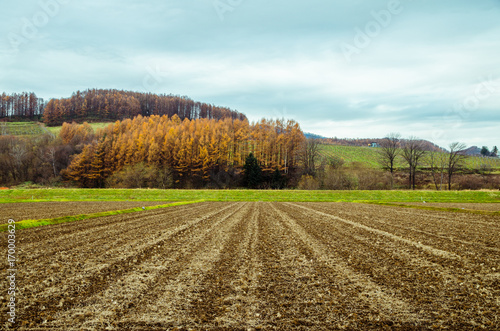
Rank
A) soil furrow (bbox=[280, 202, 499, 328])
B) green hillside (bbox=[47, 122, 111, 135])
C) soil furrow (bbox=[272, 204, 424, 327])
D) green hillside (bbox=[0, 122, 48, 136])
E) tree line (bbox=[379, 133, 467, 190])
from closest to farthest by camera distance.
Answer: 1. soil furrow (bbox=[272, 204, 424, 327])
2. soil furrow (bbox=[280, 202, 499, 328])
3. tree line (bbox=[379, 133, 467, 190])
4. green hillside (bbox=[0, 122, 48, 136])
5. green hillside (bbox=[47, 122, 111, 135])

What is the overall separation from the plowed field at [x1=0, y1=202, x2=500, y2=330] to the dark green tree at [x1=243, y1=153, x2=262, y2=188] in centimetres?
6405

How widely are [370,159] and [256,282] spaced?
377 ft

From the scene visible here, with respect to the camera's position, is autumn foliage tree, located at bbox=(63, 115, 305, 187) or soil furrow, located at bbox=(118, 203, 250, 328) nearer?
soil furrow, located at bbox=(118, 203, 250, 328)

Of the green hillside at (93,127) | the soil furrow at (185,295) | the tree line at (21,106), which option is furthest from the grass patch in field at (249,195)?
the tree line at (21,106)

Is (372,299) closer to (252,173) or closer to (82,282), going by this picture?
(82,282)

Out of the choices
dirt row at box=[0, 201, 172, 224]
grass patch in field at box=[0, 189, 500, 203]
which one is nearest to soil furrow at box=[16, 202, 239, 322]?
dirt row at box=[0, 201, 172, 224]

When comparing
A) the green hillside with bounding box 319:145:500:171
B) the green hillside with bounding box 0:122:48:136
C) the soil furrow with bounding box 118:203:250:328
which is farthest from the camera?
the green hillside with bounding box 0:122:48:136

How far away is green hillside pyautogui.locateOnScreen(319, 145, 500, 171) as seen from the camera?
322ft

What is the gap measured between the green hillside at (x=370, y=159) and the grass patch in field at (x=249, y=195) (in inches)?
1619

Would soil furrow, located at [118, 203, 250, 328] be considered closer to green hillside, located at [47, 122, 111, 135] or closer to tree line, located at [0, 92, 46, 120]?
green hillside, located at [47, 122, 111, 135]

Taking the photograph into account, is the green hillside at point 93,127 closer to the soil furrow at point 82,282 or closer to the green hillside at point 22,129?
the green hillside at point 22,129

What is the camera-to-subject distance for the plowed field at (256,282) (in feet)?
16.6

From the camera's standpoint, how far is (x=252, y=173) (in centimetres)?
7669

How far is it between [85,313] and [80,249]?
5785mm
